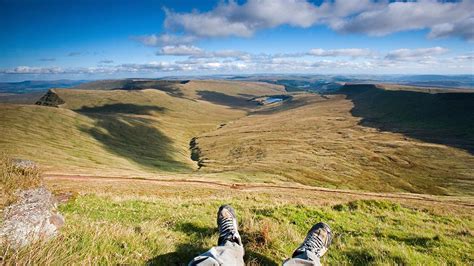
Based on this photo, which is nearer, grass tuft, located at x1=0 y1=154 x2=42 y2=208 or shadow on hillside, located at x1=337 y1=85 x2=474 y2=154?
grass tuft, located at x1=0 y1=154 x2=42 y2=208

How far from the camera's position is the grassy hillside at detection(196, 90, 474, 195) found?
8538 centimetres

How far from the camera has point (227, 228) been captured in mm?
8461

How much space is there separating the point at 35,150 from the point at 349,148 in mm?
105475

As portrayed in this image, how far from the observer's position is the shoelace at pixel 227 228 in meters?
7.95

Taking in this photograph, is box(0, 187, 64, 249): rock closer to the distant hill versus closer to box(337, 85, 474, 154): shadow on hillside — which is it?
the distant hill

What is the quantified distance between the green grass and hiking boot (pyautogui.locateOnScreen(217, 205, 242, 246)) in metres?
0.72

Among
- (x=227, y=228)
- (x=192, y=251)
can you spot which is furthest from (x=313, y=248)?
(x=192, y=251)

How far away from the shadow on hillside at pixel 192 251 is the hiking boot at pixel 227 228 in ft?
2.22

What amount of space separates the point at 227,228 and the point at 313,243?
2.31 m

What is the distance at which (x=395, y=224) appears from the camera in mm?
16453

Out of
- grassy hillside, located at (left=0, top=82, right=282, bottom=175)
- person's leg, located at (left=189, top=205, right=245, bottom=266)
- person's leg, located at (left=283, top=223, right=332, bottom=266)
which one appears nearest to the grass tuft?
person's leg, located at (left=189, top=205, right=245, bottom=266)

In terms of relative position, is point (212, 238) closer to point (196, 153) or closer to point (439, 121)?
point (196, 153)

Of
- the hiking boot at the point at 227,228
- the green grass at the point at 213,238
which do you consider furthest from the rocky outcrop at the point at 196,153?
the hiking boot at the point at 227,228

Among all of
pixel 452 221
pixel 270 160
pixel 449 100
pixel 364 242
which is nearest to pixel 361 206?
pixel 452 221
